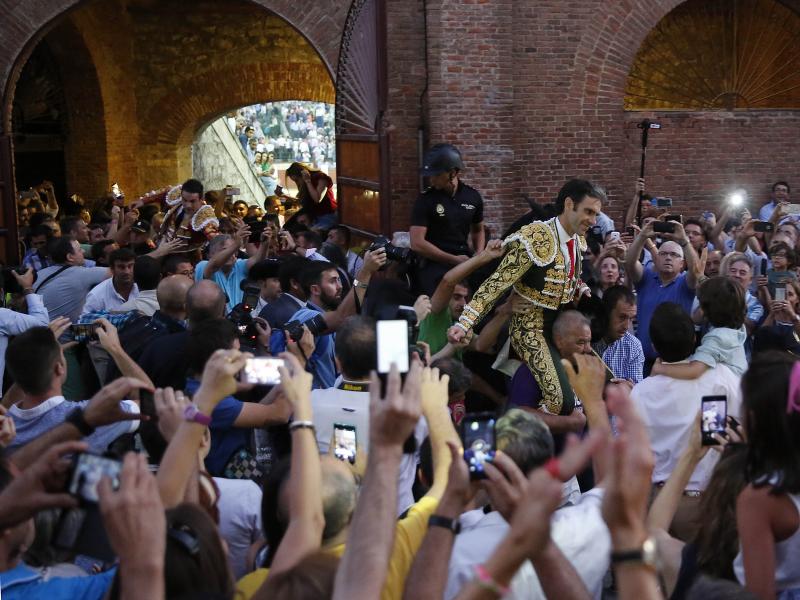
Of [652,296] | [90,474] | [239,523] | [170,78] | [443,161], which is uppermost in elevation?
[170,78]

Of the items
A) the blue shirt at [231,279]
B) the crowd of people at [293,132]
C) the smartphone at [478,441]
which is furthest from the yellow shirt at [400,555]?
the crowd of people at [293,132]

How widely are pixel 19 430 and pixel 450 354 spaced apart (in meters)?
2.30

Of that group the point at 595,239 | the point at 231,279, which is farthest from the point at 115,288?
the point at 595,239

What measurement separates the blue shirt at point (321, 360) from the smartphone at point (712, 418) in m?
2.70

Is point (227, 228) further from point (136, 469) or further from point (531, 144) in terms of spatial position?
point (136, 469)

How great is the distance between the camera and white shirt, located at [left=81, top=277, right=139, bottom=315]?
7.12 meters

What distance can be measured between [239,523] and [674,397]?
1.91 meters

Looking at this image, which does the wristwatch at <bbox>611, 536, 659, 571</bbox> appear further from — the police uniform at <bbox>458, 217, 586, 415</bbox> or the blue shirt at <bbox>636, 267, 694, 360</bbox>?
the blue shirt at <bbox>636, 267, 694, 360</bbox>

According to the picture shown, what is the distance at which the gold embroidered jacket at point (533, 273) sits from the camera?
5754 millimetres

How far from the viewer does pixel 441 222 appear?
8.20 m

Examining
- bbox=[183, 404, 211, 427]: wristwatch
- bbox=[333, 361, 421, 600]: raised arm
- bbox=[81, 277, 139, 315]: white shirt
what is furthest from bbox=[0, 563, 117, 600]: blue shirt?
bbox=[81, 277, 139, 315]: white shirt

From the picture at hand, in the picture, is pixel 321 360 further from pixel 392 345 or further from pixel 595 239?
pixel 595 239

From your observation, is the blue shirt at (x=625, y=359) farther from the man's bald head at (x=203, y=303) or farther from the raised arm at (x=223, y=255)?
the raised arm at (x=223, y=255)

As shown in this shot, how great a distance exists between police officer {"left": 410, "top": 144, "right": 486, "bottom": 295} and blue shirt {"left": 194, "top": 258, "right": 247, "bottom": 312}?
4.31 ft
